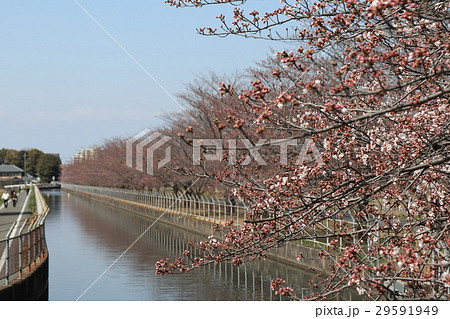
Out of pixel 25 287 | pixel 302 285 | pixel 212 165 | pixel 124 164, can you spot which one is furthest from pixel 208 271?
pixel 124 164

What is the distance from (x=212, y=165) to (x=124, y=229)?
10.6 meters

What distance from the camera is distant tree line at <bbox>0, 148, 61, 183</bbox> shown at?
177250 mm

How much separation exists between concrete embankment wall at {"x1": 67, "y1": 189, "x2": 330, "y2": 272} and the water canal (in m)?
0.35

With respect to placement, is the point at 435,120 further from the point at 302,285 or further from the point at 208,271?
the point at 208,271

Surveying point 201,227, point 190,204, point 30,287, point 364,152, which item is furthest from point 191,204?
point 364,152

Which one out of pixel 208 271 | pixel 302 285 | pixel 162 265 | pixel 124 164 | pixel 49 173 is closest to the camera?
pixel 162 265

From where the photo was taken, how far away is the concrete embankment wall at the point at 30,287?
43.5ft

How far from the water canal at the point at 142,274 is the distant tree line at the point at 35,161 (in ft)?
482

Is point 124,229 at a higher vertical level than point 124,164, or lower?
lower

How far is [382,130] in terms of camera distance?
31.4 ft

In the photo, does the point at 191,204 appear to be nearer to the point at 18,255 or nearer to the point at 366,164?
the point at 18,255

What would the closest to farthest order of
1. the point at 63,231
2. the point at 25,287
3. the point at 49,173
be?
the point at 25,287 → the point at 63,231 → the point at 49,173

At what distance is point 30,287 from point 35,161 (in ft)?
586

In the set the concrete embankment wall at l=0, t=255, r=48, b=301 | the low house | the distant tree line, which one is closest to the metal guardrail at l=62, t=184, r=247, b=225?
the concrete embankment wall at l=0, t=255, r=48, b=301
